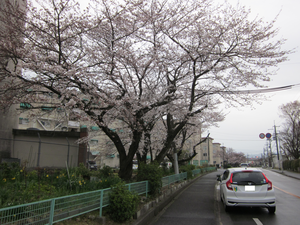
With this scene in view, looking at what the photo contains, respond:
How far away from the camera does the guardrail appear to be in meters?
3.47

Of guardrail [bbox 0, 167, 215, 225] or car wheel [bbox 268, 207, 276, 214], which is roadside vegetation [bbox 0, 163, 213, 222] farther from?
car wheel [bbox 268, 207, 276, 214]

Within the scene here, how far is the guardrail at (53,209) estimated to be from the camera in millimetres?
3472

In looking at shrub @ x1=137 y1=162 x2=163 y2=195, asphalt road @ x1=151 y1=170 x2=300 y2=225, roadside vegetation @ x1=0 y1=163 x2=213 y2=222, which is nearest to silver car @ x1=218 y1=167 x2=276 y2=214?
asphalt road @ x1=151 y1=170 x2=300 y2=225

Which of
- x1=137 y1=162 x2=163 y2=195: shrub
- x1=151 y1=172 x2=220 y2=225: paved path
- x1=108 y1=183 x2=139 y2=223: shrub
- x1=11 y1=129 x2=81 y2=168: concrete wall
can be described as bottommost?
x1=151 y1=172 x2=220 y2=225: paved path

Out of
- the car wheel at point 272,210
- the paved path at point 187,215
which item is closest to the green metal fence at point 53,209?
the paved path at point 187,215

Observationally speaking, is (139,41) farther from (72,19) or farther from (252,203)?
(252,203)

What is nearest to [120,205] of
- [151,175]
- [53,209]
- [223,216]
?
[53,209]

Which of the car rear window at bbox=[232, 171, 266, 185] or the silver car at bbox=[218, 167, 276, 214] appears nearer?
the silver car at bbox=[218, 167, 276, 214]

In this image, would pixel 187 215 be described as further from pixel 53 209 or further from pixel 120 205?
pixel 53 209

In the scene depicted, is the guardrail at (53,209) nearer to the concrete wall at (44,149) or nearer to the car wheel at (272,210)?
the car wheel at (272,210)

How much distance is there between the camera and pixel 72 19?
25.8ft

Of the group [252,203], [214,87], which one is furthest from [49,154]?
[252,203]

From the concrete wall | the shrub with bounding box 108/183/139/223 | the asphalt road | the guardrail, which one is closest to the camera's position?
the guardrail

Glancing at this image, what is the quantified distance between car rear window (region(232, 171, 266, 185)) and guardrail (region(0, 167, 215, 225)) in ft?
15.0
